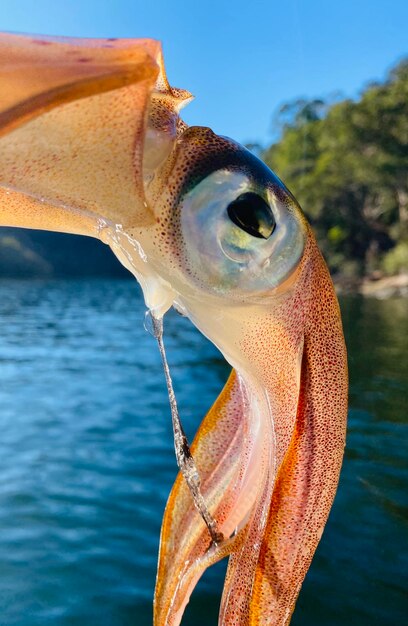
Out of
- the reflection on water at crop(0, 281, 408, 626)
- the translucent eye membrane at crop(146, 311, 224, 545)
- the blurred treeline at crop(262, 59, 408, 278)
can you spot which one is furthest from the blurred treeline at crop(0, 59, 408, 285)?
the translucent eye membrane at crop(146, 311, 224, 545)

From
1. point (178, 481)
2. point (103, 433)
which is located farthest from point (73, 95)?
point (103, 433)

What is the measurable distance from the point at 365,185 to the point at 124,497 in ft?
131

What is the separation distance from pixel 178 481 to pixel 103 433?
21.0ft

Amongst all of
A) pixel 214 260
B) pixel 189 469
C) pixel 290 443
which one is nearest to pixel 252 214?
pixel 214 260

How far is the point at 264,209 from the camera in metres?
1.13

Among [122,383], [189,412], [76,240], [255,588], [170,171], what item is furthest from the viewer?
[76,240]

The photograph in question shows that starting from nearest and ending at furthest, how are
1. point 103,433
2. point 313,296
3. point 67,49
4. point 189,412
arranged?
point 67,49 → point 313,296 → point 103,433 → point 189,412

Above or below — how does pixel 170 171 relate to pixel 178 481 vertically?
above

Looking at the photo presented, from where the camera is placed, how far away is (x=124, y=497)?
5730 millimetres

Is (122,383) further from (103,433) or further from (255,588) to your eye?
(255,588)

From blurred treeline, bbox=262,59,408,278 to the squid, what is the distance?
3721cm

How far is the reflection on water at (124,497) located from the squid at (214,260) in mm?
2933

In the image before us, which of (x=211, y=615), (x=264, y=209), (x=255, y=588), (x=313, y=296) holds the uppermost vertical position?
(x=264, y=209)

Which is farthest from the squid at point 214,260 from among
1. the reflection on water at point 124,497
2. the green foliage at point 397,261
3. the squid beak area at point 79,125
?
the green foliage at point 397,261
